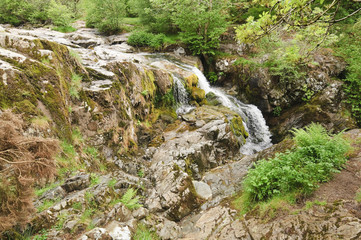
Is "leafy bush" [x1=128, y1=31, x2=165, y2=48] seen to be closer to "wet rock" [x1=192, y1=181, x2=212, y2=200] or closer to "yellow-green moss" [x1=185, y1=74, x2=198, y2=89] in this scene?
"yellow-green moss" [x1=185, y1=74, x2=198, y2=89]

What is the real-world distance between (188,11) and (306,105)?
1235 centimetres

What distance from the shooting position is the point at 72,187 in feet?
15.4

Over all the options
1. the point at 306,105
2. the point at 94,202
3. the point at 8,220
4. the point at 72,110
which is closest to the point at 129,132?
the point at 72,110

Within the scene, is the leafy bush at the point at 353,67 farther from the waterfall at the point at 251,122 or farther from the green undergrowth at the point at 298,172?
the green undergrowth at the point at 298,172

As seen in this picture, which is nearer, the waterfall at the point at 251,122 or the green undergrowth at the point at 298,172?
the green undergrowth at the point at 298,172

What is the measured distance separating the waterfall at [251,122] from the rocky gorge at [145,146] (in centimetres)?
19

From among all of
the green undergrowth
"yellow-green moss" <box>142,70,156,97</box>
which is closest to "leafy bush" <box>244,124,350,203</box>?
the green undergrowth

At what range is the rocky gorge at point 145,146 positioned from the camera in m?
3.94

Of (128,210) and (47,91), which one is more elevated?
(47,91)

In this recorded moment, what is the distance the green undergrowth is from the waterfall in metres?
5.91

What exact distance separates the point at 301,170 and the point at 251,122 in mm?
9391

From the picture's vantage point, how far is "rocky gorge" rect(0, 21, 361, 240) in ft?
12.9

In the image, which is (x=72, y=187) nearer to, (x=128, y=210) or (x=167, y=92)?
(x=128, y=210)

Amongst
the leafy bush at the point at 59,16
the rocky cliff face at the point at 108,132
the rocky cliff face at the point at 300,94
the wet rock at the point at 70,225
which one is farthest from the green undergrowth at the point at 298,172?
the leafy bush at the point at 59,16
